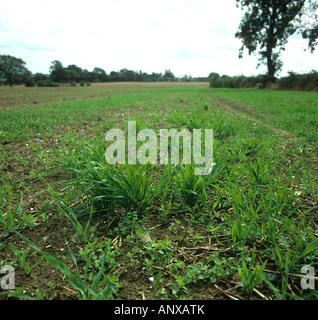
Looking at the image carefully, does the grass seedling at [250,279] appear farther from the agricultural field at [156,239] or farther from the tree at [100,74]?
the tree at [100,74]

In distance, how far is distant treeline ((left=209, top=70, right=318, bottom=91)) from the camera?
1866cm

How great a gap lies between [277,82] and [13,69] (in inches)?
2075

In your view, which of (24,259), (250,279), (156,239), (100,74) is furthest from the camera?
(100,74)

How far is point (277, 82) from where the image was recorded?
23.0 m

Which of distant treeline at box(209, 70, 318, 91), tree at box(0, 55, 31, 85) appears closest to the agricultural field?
distant treeline at box(209, 70, 318, 91)

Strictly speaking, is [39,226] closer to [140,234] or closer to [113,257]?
[113,257]

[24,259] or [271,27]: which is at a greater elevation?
[271,27]

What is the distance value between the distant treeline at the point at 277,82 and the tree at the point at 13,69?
42.8 metres

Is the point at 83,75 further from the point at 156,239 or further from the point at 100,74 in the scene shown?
the point at 156,239

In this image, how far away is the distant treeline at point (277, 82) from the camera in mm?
18656

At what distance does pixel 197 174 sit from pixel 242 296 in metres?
1.06

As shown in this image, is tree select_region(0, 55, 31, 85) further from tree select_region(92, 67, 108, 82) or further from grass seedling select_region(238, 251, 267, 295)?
grass seedling select_region(238, 251, 267, 295)

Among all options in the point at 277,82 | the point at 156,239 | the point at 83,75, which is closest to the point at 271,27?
the point at 277,82

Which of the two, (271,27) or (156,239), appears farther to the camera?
(271,27)
